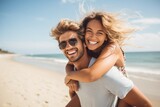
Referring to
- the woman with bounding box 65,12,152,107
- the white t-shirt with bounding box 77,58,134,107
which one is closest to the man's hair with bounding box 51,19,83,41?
the woman with bounding box 65,12,152,107

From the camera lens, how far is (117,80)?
1488mm

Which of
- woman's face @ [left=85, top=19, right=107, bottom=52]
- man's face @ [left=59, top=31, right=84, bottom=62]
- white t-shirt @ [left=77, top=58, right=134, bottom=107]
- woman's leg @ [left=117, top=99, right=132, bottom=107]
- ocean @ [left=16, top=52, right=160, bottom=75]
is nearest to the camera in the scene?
white t-shirt @ [left=77, top=58, right=134, bottom=107]

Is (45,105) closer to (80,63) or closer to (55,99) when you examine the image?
(55,99)

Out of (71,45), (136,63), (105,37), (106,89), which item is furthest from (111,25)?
(136,63)

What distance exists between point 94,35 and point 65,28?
26cm

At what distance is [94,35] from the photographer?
1.90m

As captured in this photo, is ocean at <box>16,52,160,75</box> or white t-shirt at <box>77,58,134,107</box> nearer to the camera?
white t-shirt at <box>77,58,134,107</box>

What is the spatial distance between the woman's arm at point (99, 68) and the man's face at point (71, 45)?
5.4 inches

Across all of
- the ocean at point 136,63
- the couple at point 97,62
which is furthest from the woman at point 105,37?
the ocean at point 136,63

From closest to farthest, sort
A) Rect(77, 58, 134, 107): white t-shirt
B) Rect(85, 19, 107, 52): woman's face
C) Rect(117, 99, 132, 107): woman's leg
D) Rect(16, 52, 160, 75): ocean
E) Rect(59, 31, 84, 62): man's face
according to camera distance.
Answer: Rect(77, 58, 134, 107): white t-shirt → Rect(117, 99, 132, 107): woman's leg → Rect(59, 31, 84, 62): man's face → Rect(85, 19, 107, 52): woman's face → Rect(16, 52, 160, 75): ocean

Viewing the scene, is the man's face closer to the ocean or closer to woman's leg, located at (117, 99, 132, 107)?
woman's leg, located at (117, 99, 132, 107)

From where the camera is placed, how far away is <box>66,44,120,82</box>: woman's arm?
152 cm

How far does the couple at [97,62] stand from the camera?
5.00 ft

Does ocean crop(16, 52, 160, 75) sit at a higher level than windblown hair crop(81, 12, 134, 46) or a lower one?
lower
